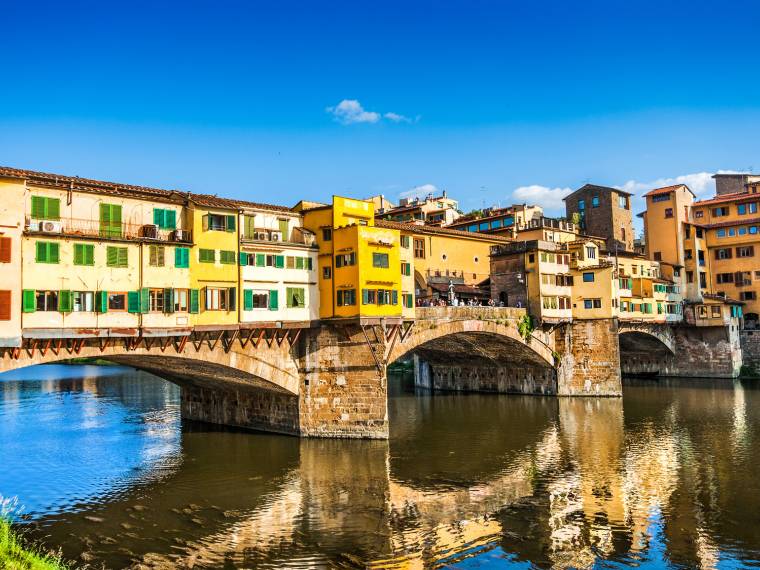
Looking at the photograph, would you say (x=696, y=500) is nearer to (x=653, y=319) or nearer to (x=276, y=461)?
(x=276, y=461)

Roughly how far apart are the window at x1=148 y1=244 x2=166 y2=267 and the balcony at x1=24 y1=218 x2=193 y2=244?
1.52 ft

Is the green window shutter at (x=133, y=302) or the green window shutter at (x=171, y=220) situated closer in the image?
the green window shutter at (x=133, y=302)

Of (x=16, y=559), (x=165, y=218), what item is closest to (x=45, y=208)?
(x=165, y=218)

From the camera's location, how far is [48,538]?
24047 mm

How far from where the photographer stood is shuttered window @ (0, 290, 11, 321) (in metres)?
28.6

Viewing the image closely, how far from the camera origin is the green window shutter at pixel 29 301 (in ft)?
96.1

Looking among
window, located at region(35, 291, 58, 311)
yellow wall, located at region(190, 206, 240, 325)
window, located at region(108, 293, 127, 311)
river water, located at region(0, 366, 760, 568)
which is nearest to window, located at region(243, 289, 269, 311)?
yellow wall, located at region(190, 206, 240, 325)

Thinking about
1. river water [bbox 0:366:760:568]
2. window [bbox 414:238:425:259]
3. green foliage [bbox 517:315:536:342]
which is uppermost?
window [bbox 414:238:425:259]

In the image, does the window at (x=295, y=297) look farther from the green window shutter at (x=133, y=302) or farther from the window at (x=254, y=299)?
the green window shutter at (x=133, y=302)

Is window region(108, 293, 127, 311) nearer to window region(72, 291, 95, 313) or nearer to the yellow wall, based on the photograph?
window region(72, 291, 95, 313)

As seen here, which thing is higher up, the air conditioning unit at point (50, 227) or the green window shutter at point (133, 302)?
the air conditioning unit at point (50, 227)

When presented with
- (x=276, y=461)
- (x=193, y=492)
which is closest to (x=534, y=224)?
(x=276, y=461)

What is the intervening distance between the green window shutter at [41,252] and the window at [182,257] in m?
6.59

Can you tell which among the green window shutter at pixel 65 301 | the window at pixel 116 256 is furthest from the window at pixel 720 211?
the green window shutter at pixel 65 301
